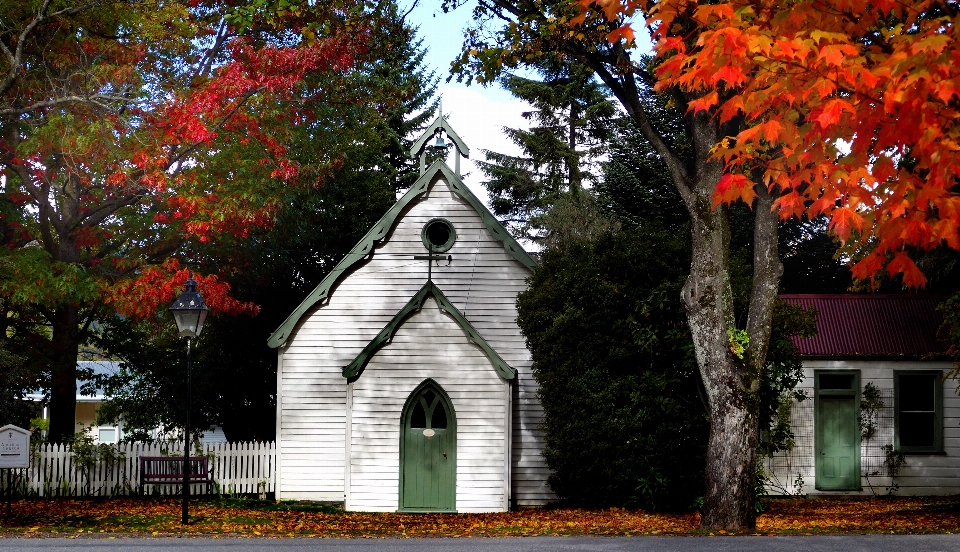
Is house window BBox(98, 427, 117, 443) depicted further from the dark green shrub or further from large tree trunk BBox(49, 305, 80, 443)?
the dark green shrub

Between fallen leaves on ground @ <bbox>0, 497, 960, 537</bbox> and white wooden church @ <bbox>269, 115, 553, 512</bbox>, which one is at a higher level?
white wooden church @ <bbox>269, 115, 553, 512</bbox>

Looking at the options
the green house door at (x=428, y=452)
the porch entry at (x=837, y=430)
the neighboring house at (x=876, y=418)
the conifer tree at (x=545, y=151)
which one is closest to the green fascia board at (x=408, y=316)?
the green house door at (x=428, y=452)

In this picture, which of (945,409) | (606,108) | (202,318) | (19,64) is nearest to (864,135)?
(202,318)

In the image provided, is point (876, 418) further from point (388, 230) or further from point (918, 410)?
point (388, 230)

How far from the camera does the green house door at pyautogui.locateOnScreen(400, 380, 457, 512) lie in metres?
20.8

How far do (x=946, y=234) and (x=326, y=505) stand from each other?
57.0 ft

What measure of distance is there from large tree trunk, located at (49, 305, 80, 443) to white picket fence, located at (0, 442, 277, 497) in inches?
69.8

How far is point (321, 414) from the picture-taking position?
22812mm

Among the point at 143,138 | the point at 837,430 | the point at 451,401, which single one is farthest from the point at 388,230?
the point at 837,430

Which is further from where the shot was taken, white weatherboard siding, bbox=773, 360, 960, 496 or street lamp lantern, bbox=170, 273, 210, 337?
white weatherboard siding, bbox=773, 360, 960, 496

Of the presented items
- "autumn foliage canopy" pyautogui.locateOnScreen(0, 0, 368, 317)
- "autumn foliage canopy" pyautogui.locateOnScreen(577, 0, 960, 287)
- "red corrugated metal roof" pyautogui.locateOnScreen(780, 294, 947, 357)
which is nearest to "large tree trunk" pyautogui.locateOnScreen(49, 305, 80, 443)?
"autumn foliage canopy" pyautogui.locateOnScreen(0, 0, 368, 317)

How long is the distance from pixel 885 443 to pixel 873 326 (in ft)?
9.60

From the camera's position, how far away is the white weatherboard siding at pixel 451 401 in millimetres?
20766

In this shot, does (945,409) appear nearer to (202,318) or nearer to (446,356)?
(446,356)
